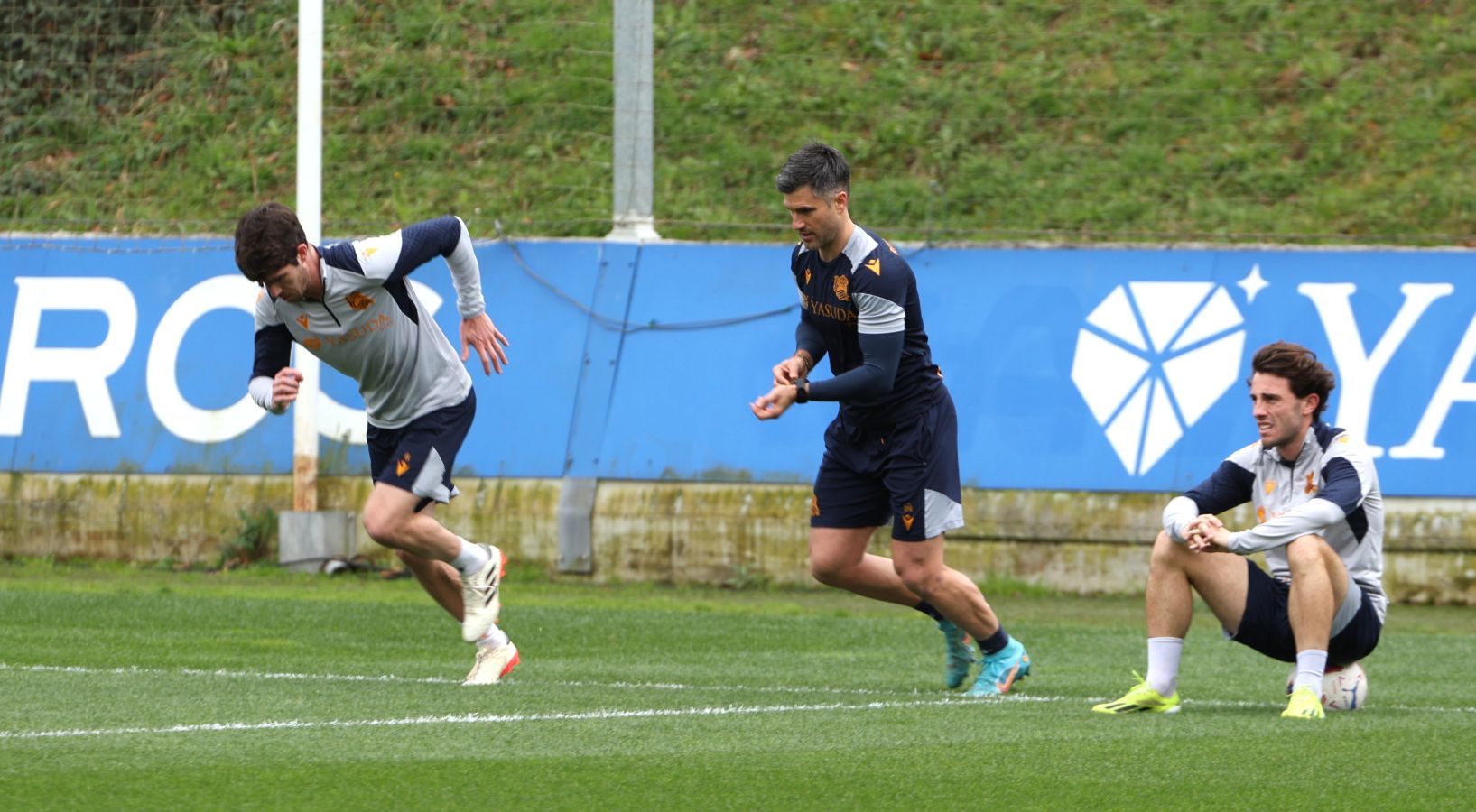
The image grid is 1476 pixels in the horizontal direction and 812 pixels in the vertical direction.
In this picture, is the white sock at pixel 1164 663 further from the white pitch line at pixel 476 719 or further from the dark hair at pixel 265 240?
the dark hair at pixel 265 240

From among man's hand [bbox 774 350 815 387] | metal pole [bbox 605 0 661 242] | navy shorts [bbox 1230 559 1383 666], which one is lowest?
navy shorts [bbox 1230 559 1383 666]

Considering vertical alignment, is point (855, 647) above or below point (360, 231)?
below

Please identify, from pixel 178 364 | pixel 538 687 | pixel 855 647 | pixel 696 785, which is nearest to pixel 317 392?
pixel 178 364

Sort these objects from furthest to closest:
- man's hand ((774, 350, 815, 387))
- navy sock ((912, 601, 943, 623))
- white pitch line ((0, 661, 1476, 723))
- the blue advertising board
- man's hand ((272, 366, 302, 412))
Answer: the blue advertising board → navy sock ((912, 601, 943, 623)) → white pitch line ((0, 661, 1476, 723)) → man's hand ((774, 350, 815, 387)) → man's hand ((272, 366, 302, 412))

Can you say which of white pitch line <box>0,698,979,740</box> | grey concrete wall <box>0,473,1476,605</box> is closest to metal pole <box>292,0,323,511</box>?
grey concrete wall <box>0,473,1476,605</box>

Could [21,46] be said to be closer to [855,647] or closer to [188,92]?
[188,92]

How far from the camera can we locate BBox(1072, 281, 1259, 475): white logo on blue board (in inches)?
490

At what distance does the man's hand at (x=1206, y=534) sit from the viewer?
Result: 22.1 feet

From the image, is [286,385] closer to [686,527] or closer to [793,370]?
[793,370]

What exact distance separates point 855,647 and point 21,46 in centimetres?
1094

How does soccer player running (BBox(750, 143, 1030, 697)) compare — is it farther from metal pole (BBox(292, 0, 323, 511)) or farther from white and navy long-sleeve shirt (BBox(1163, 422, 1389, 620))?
Result: metal pole (BBox(292, 0, 323, 511))

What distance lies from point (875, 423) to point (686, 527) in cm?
515

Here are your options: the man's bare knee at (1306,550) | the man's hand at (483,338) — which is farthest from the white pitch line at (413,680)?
the man's bare knee at (1306,550)

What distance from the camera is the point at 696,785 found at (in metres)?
5.20
